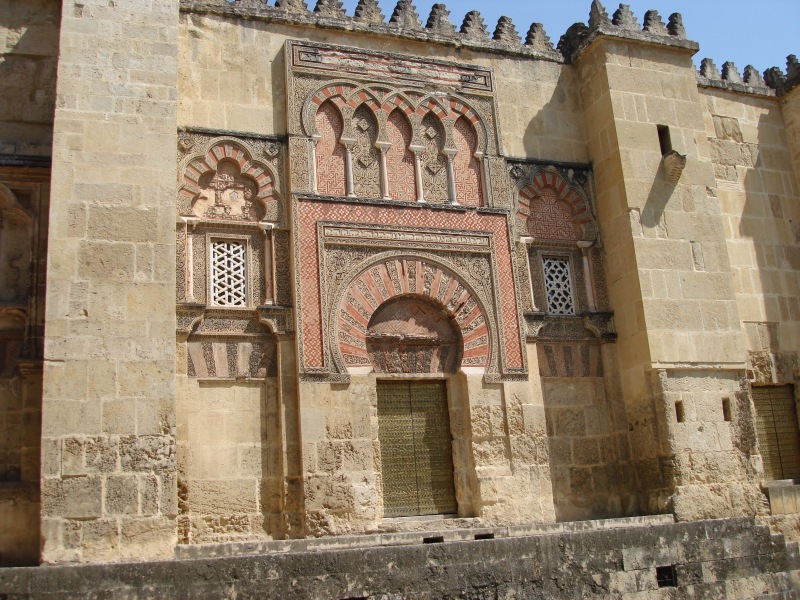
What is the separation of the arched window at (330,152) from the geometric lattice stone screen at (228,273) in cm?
98

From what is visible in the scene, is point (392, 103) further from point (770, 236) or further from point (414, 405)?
point (770, 236)

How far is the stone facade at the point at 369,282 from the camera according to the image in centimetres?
690

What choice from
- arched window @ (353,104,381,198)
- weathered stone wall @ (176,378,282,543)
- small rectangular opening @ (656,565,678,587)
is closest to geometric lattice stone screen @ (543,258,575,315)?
arched window @ (353,104,381,198)

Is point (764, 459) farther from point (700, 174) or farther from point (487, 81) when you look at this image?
point (487, 81)

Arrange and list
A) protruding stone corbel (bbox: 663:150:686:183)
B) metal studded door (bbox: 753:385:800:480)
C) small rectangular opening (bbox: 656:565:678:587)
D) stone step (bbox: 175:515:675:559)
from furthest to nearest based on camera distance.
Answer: metal studded door (bbox: 753:385:800:480) → protruding stone corbel (bbox: 663:150:686:183) → small rectangular opening (bbox: 656:565:678:587) → stone step (bbox: 175:515:675:559)

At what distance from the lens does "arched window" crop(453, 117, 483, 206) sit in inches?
350

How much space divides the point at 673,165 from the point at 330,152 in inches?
136

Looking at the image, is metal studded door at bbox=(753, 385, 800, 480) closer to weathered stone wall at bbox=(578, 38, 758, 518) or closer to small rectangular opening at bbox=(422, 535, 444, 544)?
weathered stone wall at bbox=(578, 38, 758, 518)

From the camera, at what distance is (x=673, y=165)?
9133 mm

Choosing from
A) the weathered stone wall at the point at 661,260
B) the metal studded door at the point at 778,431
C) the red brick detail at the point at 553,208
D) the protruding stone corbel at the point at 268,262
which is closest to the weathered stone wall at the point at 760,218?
the metal studded door at the point at 778,431

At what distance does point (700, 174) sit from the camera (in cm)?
942

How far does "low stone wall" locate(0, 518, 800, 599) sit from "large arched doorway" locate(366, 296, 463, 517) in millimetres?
854

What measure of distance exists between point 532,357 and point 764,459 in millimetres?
2791

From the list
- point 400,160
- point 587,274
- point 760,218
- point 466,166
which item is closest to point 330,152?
point 400,160
